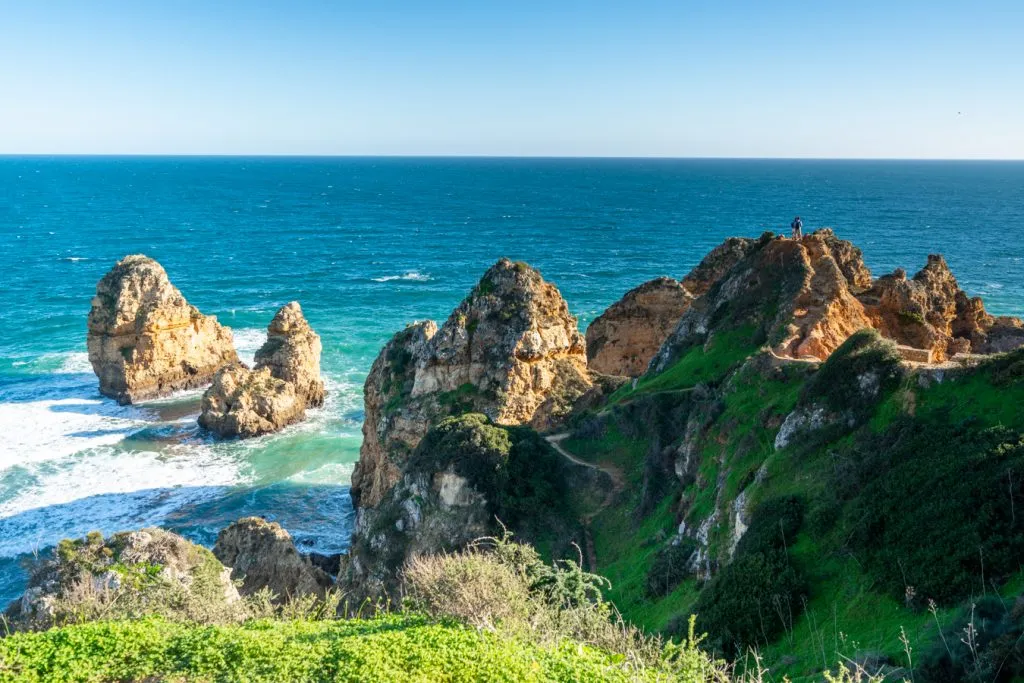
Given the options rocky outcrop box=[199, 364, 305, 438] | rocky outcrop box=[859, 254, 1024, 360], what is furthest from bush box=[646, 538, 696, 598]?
rocky outcrop box=[199, 364, 305, 438]

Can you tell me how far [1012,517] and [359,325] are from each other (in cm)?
7550

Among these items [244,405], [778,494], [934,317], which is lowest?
[244,405]

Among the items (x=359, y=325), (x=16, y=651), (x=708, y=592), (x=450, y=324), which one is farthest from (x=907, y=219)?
(x=16, y=651)

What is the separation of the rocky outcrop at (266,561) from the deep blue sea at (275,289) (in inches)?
336

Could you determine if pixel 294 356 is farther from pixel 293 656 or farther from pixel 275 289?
pixel 293 656

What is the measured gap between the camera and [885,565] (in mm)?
16969

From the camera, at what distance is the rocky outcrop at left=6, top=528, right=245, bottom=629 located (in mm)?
19109

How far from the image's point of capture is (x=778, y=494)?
21391mm

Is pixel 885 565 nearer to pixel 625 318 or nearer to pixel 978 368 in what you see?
pixel 978 368

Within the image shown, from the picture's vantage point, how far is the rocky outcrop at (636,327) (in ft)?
166

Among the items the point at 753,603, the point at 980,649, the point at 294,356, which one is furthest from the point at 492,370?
the point at 980,649

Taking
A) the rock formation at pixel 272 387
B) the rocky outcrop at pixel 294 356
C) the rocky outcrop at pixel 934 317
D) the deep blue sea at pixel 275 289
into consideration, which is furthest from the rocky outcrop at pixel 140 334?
the rocky outcrop at pixel 934 317

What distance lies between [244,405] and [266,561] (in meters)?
25.4

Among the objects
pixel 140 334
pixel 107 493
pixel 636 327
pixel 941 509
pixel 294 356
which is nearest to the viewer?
pixel 941 509
